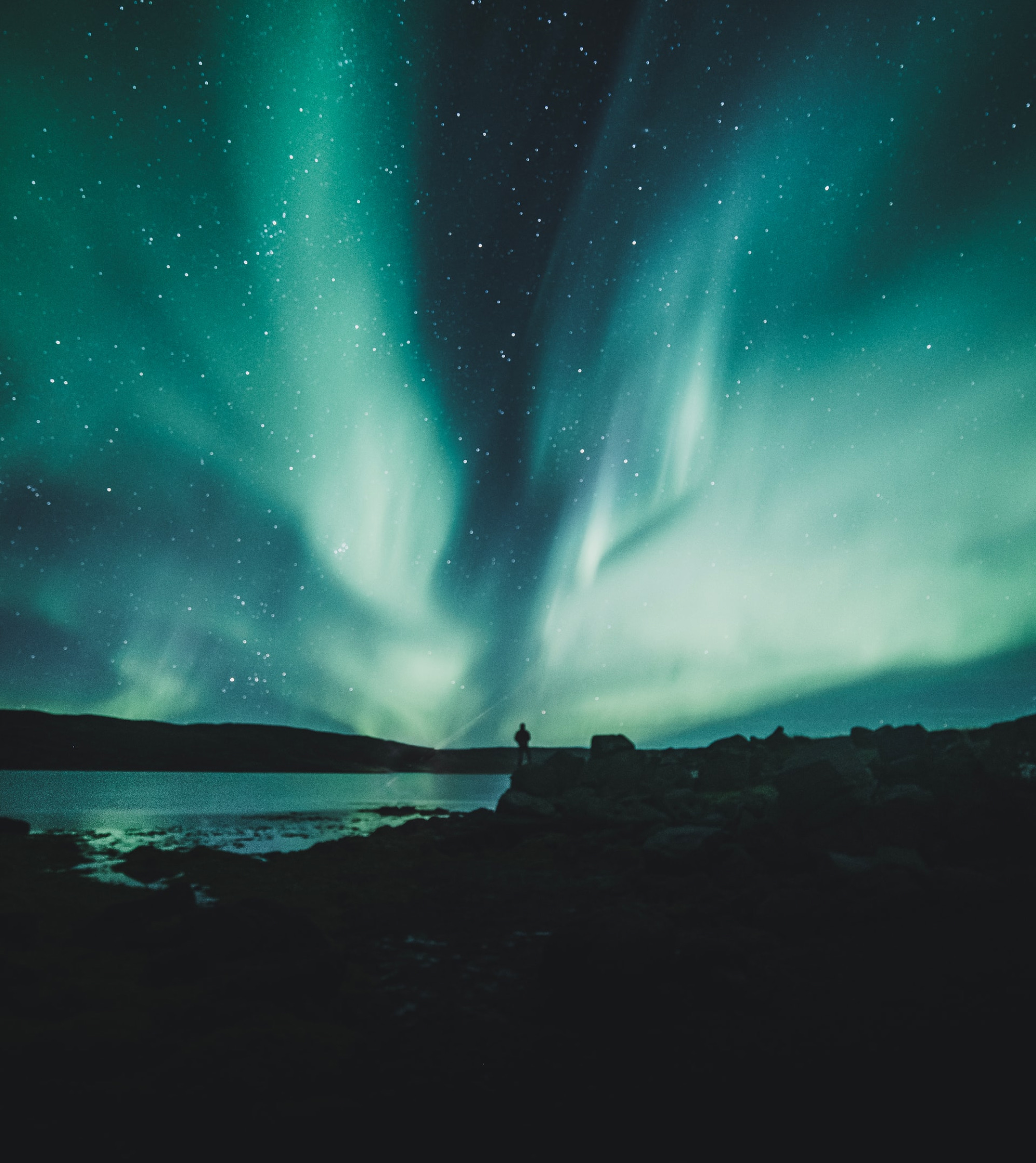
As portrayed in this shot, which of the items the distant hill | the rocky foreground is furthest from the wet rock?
the distant hill

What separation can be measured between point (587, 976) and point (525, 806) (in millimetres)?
18420

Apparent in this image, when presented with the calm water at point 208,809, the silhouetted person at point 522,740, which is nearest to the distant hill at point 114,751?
the calm water at point 208,809

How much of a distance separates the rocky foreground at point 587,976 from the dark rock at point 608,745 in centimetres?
1855

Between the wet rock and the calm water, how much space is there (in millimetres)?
6820

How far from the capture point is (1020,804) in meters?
13.4

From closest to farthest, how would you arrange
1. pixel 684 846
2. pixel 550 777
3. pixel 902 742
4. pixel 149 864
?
pixel 684 846 < pixel 149 864 < pixel 902 742 < pixel 550 777

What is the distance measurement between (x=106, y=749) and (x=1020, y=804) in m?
204

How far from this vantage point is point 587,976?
7141 mm

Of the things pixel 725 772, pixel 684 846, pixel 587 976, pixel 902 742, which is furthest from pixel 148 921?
pixel 902 742

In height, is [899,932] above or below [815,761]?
below

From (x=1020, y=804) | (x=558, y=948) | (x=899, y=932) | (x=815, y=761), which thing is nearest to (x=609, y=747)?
(x=815, y=761)

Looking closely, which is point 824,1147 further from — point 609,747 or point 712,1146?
point 609,747

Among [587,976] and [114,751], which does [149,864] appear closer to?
[587,976]

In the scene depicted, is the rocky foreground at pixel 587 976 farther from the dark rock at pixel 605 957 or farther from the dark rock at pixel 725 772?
the dark rock at pixel 725 772
